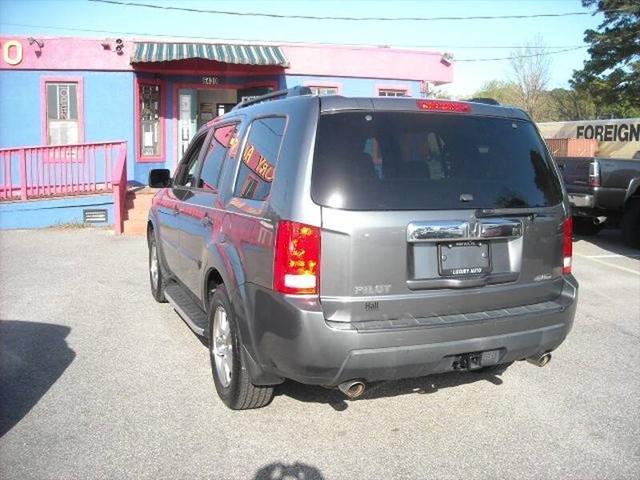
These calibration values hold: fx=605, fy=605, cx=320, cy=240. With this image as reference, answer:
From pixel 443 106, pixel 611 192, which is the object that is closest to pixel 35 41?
pixel 611 192

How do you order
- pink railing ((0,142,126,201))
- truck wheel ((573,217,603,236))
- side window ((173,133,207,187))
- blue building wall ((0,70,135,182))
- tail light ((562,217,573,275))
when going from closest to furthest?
1. tail light ((562,217,573,275))
2. side window ((173,133,207,187))
3. pink railing ((0,142,126,201))
4. truck wheel ((573,217,603,236))
5. blue building wall ((0,70,135,182))

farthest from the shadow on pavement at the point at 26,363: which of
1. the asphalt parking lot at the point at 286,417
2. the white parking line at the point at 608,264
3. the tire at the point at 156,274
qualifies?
the white parking line at the point at 608,264

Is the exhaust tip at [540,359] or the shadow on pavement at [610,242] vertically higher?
the exhaust tip at [540,359]

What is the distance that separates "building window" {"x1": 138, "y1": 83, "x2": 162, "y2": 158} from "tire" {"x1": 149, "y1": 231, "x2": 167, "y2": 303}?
917cm

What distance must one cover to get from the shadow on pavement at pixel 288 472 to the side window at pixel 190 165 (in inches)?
103

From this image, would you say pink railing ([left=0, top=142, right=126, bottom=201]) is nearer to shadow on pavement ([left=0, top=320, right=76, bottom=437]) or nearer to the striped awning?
the striped awning

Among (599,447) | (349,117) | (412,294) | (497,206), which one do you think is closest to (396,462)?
(412,294)

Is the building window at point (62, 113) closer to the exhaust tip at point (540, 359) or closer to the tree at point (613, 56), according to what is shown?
the exhaust tip at point (540, 359)

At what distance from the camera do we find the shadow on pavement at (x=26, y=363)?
3914 mm

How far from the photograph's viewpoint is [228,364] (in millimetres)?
3889

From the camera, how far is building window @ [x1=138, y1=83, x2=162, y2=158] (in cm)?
1509

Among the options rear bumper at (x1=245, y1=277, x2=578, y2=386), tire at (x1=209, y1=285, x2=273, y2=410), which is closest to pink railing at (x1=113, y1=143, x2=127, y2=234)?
tire at (x1=209, y1=285, x2=273, y2=410)

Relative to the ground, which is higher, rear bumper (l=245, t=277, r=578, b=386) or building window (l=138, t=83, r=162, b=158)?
building window (l=138, t=83, r=162, b=158)

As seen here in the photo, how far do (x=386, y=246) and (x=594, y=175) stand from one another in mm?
8658
